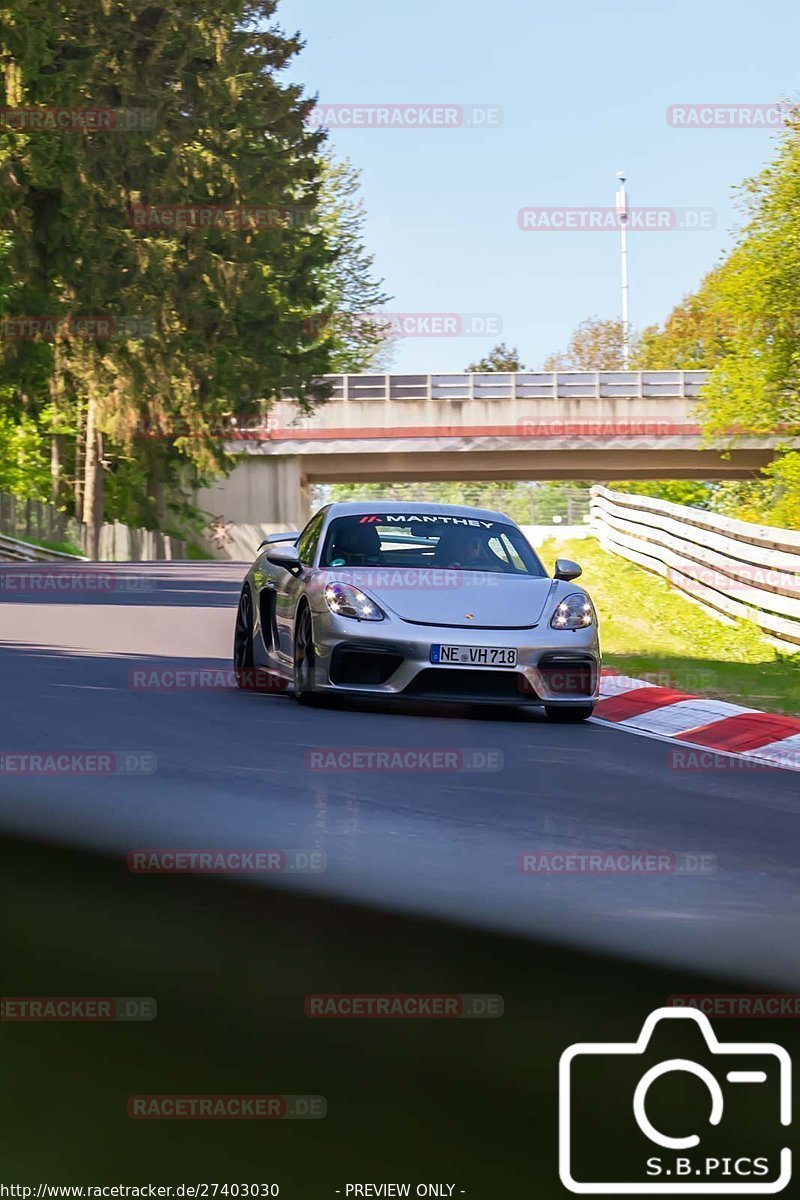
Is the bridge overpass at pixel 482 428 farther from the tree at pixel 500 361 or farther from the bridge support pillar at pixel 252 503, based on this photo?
the tree at pixel 500 361

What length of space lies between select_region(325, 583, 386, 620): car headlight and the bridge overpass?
59644mm

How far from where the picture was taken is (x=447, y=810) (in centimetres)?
871

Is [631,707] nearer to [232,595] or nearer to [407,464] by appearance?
[232,595]

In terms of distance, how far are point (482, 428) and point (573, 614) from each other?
60.8 metres

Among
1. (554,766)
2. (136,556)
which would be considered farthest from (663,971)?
(136,556)

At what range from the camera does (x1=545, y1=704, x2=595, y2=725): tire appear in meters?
12.7

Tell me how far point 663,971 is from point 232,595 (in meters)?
25.9

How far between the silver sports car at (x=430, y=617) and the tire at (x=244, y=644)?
56 centimetres

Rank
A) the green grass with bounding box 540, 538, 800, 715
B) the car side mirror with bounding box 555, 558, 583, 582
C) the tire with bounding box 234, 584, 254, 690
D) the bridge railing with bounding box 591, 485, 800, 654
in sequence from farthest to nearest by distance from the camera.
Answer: the bridge railing with bounding box 591, 485, 800, 654 → the green grass with bounding box 540, 538, 800, 715 → the tire with bounding box 234, 584, 254, 690 → the car side mirror with bounding box 555, 558, 583, 582

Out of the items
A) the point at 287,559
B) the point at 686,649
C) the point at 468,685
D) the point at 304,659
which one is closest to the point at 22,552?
the point at 686,649

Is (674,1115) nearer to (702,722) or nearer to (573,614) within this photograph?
(702,722)

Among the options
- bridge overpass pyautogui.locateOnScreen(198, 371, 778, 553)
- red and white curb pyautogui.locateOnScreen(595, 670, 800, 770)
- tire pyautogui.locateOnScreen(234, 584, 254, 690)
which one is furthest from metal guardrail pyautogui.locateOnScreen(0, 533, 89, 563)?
red and white curb pyautogui.locateOnScreen(595, 670, 800, 770)

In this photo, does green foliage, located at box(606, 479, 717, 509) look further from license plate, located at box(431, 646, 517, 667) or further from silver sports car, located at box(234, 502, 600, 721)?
license plate, located at box(431, 646, 517, 667)

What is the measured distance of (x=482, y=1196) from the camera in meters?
4.00
